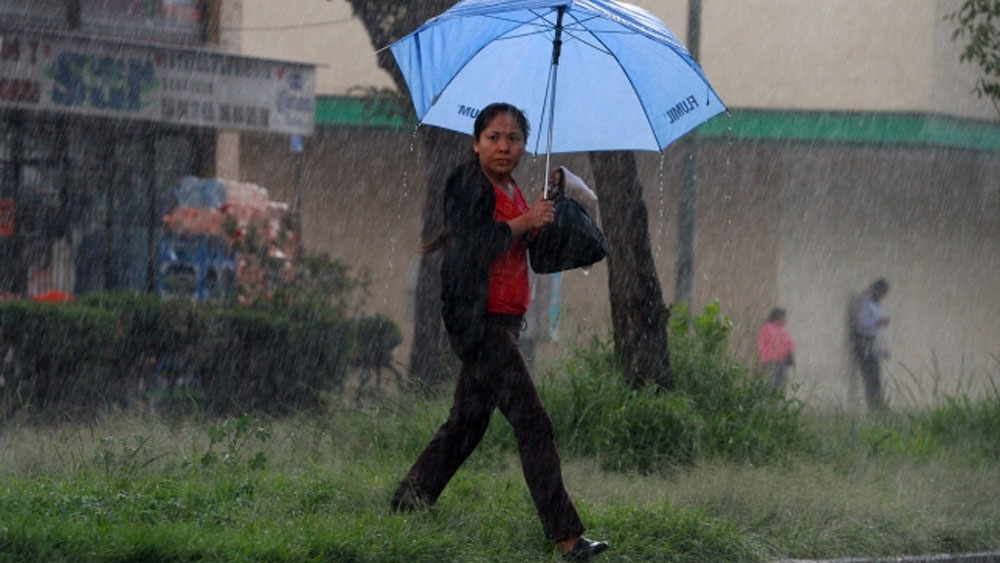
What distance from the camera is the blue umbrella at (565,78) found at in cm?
648

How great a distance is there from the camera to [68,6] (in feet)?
53.4

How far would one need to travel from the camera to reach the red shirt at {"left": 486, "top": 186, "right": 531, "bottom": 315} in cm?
578

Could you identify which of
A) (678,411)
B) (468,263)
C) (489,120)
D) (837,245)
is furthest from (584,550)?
(837,245)

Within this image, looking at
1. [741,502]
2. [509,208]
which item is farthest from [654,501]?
[509,208]

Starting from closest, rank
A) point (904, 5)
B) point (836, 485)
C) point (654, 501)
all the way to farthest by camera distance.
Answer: point (654, 501) → point (836, 485) → point (904, 5)

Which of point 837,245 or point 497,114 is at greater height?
point 497,114

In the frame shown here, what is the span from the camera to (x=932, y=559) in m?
6.91

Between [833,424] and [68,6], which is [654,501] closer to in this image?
[833,424]

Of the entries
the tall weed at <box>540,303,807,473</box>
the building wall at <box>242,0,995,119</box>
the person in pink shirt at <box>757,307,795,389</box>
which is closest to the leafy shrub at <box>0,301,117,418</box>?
the tall weed at <box>540,303,807,473</box>

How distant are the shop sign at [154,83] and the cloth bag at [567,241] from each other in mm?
9443

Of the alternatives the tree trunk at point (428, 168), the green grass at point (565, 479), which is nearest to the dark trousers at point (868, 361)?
the green grass at point (565, 479)

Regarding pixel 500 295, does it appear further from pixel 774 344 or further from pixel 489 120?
pixel 774 344

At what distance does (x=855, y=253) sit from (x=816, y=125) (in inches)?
102

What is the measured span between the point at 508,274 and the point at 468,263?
24cm
